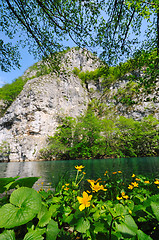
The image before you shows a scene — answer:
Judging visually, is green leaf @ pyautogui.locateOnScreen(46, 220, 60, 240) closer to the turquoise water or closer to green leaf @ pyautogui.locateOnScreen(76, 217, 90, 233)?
green leaf @ pyautogui.locateOnScreen(76, 217, 90, 233)

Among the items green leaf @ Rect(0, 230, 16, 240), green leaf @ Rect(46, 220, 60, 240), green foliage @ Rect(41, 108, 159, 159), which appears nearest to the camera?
green leaf @ Rect(0, 230, 16, 240)

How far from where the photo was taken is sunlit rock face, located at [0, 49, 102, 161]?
68.0 ft

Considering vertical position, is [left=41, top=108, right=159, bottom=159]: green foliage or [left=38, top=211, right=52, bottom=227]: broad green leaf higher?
[left=41, top=108, right=159, bottom=159]: green foliage

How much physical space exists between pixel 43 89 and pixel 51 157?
49.3 feet

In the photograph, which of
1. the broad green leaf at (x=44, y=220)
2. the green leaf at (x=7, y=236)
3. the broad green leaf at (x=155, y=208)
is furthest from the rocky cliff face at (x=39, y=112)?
the green leaf at (x=7, y=236)

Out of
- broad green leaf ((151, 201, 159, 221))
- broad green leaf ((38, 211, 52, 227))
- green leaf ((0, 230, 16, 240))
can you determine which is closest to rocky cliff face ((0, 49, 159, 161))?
broad green leaf ((151, 201, 159, 221))

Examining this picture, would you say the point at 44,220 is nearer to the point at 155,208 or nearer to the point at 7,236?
the point at 7,236

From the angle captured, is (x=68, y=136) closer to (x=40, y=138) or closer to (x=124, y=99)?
(x=40, y=138)

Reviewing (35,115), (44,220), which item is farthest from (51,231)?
(35,115)

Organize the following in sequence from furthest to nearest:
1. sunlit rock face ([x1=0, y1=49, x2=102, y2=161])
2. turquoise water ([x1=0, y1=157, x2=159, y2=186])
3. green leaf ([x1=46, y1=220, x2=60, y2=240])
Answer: sunlit rock face ([x1=0, y1=49, x2=102, y2=161]) → turquoise water ([x1=0, y1=157, x2=159, y2=186]) → green leaf ([x1=46, y1=220, x2=60, y2=240])

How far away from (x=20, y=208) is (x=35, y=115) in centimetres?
2397

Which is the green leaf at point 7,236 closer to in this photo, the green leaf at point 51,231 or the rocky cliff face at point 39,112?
the green leaf at point 51,231

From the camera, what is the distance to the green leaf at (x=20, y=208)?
0.55 m

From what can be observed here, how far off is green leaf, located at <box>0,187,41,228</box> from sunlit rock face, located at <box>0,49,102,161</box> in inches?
756
